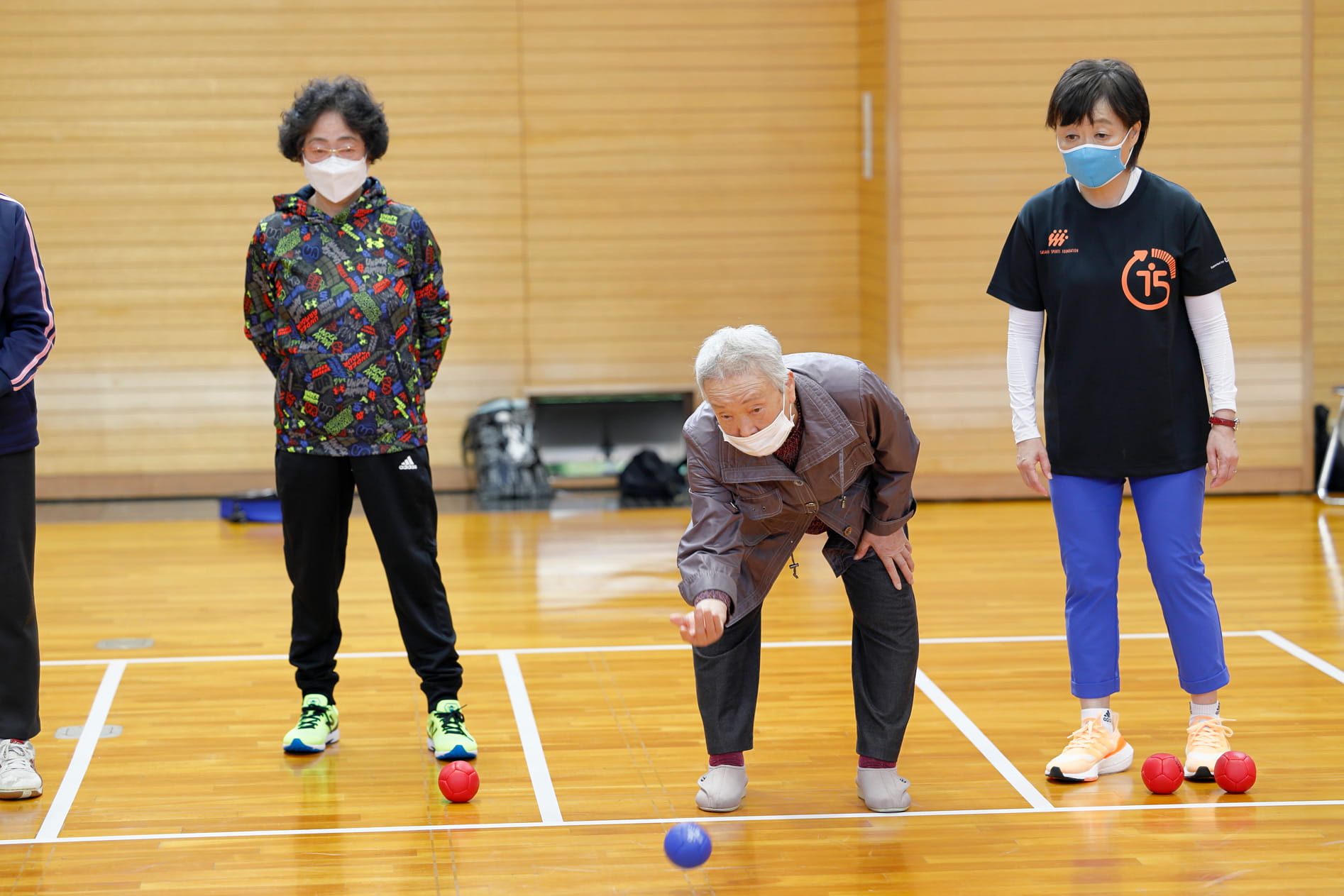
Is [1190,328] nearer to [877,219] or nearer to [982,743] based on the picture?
[982,743]

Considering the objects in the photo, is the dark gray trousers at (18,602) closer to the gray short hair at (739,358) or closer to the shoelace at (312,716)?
the shoelace at (312,716)

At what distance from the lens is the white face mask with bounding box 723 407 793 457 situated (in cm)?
296

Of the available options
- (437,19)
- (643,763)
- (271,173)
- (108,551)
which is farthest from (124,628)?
(437,19)

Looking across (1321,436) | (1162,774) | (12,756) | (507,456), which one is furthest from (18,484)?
(1321,436)

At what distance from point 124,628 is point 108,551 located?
1546 millimetres

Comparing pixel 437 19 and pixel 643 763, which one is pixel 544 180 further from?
pixel 643 763

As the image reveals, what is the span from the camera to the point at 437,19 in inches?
312

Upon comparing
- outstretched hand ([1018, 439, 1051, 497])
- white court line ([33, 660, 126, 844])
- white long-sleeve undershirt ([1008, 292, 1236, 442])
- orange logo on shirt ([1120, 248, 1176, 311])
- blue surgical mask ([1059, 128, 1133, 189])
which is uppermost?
blue surgical mask ([1059, 128, 1133, 189])

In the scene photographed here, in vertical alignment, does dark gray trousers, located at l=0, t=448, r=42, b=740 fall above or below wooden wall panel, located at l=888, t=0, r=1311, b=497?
below

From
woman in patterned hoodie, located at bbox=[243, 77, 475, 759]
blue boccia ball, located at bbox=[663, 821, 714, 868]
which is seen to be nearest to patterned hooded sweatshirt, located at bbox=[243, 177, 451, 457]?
woman in patterned hoodie, located at bbox=[243, 77, 475, 759]

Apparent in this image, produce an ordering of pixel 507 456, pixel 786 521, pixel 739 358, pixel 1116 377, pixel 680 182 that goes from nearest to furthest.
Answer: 1. pixel 739 358
2. pixel 786 521
3. pixel 1116 377
4. pixel 507 456
5. pixel 680 182

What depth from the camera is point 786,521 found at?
10.5 feet

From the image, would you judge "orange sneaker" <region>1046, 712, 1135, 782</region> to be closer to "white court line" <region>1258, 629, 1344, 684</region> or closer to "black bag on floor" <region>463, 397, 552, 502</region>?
"white court line" <region>1258, 629, 1344, 684</region>

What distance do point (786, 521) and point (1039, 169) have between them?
4.72 metres
